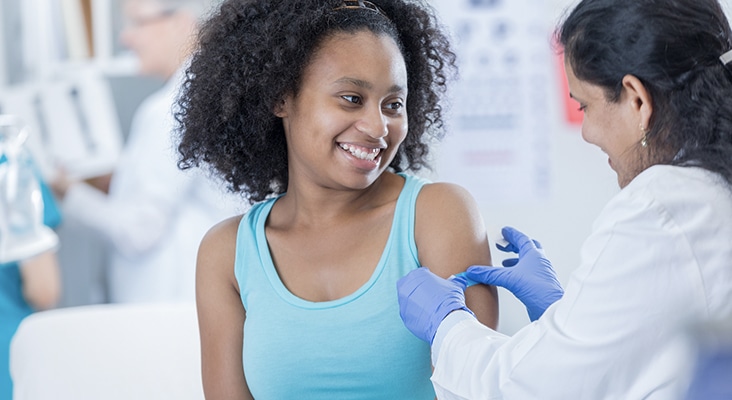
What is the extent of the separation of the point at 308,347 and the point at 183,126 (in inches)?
19.7

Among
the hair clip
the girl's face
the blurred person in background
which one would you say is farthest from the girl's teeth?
the blurred person in background

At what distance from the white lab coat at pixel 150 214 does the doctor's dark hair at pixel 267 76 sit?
148 centimetres

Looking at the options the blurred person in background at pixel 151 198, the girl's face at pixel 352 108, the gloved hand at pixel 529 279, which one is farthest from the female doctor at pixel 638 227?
the blurred person in background at pixel 151 198

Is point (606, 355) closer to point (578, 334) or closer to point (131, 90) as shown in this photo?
point (578, 334)

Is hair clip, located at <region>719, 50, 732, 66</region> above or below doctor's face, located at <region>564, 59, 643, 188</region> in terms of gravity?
above

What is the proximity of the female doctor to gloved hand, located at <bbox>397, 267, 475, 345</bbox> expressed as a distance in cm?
6

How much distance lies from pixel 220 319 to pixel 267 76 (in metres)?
0.43

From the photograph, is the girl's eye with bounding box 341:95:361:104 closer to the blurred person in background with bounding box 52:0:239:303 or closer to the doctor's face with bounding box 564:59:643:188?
the doctor's face with bounding box 564:59:643:188

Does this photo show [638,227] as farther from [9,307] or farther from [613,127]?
[9,307]

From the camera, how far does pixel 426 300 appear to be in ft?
4.05

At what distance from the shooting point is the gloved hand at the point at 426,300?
1.24 metres

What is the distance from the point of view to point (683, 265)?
0.99 metres

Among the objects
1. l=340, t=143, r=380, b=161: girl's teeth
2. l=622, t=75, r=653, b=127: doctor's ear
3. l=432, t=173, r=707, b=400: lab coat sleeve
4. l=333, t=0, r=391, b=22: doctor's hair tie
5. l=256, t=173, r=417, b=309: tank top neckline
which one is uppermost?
l=333, t=0, r=391, b=22: doctor's hair tie

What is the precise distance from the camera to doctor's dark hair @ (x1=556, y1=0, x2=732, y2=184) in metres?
1.05
